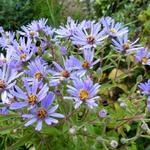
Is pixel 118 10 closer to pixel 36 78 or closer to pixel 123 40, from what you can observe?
pixel 123 40

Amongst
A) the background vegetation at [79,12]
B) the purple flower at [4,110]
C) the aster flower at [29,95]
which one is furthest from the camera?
the background vegetation at [79,12]

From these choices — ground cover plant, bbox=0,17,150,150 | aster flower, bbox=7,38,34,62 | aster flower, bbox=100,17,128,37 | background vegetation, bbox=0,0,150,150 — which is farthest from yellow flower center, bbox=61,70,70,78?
background vegetation, bbox=0,0,150,150

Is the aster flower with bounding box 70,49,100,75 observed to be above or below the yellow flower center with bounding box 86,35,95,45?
below

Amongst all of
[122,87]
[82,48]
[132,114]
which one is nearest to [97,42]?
[82,48]

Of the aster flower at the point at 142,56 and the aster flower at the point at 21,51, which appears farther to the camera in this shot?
the aster flower at the point at 142,56

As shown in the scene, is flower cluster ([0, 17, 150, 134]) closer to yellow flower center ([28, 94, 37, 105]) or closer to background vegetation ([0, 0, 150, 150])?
yellow flower center ([28, 94, 37, 105])

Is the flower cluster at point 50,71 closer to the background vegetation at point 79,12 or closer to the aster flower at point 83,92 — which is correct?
the aster flower at point 83,92

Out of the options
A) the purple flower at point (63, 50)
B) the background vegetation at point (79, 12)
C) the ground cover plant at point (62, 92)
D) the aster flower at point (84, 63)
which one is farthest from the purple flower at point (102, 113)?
the background vegetation at point (79, 12)
